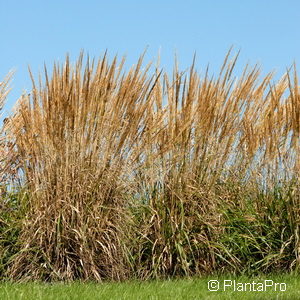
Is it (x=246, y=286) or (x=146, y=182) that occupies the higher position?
(x=146, y=182)

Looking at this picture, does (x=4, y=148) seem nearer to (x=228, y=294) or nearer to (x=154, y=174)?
(x=154, y=174)

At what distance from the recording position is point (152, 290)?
13.6 feet

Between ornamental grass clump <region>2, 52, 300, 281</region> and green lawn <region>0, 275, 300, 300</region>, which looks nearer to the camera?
green lawn <region>0, 275, 300, 300</region>

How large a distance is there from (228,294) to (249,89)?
2.30 metres

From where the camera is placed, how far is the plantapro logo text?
4.42m

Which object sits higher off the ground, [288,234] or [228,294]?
[288,234]

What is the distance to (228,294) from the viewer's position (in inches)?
162

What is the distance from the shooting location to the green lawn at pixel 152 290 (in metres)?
3.85

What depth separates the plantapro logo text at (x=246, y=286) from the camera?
4.42 metres

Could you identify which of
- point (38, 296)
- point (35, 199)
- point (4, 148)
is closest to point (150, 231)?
point (35, 199)

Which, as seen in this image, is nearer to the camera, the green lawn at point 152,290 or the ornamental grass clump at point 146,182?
the green lawn at point 152,290

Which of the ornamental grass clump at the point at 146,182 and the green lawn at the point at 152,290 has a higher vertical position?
the ornamental grass clump at the point at 146,182

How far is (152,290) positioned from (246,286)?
0.79 meters

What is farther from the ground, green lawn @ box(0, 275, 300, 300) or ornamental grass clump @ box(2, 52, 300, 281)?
ornamental grass clump @ box(2, 52, 300, 281)
